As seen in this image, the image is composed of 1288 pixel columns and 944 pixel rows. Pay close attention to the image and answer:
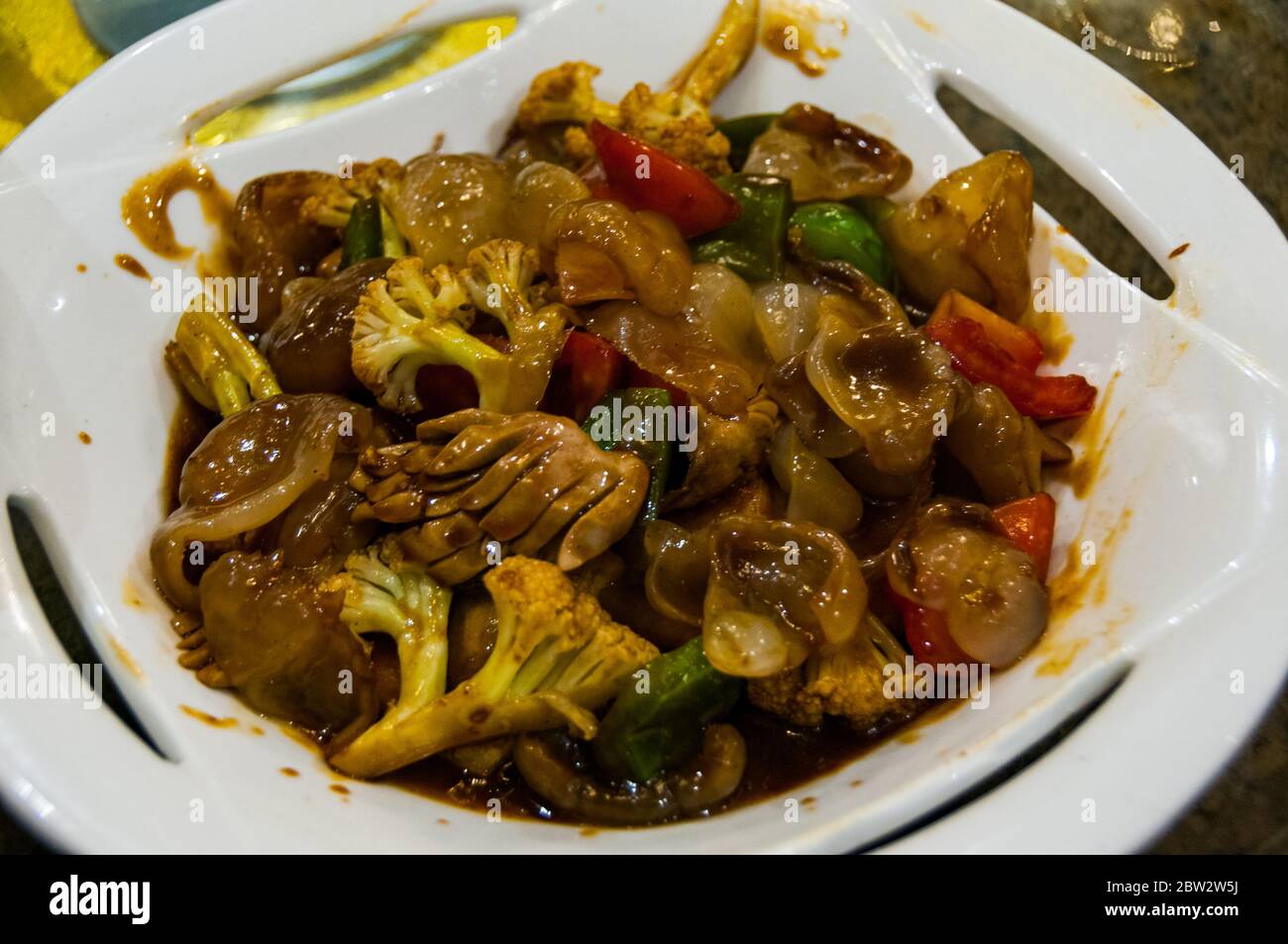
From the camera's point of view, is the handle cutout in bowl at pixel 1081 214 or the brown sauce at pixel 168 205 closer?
the brown sauce at pixel 168 205

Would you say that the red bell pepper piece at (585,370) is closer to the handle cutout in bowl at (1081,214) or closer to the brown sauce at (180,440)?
the brown sauce at (180,440)

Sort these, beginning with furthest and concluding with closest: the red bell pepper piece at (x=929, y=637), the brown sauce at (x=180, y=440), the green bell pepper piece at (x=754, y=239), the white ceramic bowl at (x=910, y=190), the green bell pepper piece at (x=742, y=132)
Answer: the green bell pepper piece at (x=742, y=132), the green bell pepper piece at (x=754, y=239), the brown sauce at (x=180, y=440), the red bell pepper piece at (x=929, y=637), the white ceramic bowl at (x=910, y=190)

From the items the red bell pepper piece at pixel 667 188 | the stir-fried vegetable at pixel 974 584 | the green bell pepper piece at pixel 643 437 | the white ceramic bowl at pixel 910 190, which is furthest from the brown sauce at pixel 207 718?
the red bell pepper piece at pixel 667 188

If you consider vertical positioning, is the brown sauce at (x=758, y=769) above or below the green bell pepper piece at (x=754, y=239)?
below

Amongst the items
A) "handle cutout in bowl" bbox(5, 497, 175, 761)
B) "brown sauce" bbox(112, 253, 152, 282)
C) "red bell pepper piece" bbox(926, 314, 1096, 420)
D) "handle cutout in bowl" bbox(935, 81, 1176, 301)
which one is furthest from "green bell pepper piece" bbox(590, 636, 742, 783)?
"handle cutout in bowl" bbox(935, 81, 1176, 301)

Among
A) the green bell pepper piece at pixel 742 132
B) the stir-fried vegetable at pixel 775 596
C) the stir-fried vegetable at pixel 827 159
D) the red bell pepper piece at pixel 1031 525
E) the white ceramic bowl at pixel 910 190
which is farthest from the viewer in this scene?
the green bell pepper piece at pixel 742 132

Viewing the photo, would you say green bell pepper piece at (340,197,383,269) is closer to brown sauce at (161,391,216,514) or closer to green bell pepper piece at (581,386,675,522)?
brown sauce at (161,391,216,514)
